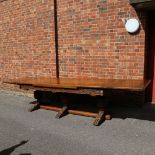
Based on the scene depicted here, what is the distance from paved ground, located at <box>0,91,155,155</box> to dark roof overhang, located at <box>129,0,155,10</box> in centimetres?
219

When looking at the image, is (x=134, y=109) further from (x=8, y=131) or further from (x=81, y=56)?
(x=8, y=131)

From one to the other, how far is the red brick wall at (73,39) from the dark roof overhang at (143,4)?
217 mm

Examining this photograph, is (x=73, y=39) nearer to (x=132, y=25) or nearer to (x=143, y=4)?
(x=132, y=25)

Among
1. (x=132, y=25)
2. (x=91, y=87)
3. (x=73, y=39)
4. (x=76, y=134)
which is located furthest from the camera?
(x=73, y=39)

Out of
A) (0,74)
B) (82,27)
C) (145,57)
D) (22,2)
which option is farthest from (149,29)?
(0,74)

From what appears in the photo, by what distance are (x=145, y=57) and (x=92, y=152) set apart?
8.69 feet

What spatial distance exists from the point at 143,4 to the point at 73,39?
203 centimetres

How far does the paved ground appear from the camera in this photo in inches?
161

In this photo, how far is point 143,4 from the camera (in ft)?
16.5

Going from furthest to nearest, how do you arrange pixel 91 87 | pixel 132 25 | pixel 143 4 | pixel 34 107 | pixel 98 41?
1. pixel 34 107
2. pixel 98 41
3. pixel 132 25
4. pixel 143 4
5. pixel 91 87

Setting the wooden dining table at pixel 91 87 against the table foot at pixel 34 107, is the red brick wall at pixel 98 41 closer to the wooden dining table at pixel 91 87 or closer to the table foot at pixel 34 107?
the wooden dining table at pixel 91 87

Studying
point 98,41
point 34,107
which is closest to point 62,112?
point 34,107

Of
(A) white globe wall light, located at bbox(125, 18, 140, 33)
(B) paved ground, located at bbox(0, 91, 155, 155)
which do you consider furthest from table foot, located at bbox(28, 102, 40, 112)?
(A) white globe wall light, located at bbox(125, 18, 140, 33)

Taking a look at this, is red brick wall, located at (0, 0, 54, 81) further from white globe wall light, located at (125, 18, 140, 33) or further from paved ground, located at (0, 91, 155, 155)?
white globe wall light, located at (125, 18, 140, 33)
